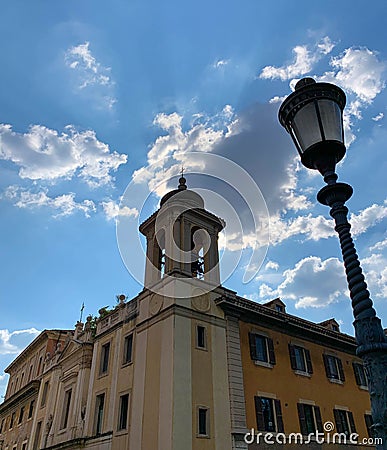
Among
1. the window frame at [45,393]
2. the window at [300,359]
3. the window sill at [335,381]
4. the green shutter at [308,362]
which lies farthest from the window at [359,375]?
the window frame at [45,393]

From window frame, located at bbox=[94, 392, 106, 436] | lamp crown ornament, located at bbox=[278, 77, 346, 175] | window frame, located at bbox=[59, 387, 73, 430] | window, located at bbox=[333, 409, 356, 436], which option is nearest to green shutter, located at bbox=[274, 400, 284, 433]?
window, located at bbox=[333, 409, 356, 436]

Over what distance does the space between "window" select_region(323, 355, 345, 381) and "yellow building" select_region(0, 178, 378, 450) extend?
64 millimetres

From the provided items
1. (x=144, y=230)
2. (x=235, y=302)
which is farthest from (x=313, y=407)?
(x=144, y=230)

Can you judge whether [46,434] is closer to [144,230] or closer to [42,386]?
[42,386]

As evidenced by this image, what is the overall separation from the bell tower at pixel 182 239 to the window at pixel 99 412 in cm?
633

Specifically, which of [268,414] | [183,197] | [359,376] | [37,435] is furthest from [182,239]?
[37,435]

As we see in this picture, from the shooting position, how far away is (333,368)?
77.8 ft

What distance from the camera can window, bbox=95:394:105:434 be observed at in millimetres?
20897

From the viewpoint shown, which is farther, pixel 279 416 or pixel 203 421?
pixel 279 416

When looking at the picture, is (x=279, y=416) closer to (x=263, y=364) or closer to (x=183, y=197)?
(x=263, y=364)

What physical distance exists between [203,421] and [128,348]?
5.90 m

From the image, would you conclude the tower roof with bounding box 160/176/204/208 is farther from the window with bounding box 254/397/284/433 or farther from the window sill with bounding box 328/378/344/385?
the window sill with bounding box 328/378/344/385

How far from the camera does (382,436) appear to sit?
351 cm

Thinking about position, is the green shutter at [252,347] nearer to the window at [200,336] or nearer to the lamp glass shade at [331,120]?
the window at [200,336]
